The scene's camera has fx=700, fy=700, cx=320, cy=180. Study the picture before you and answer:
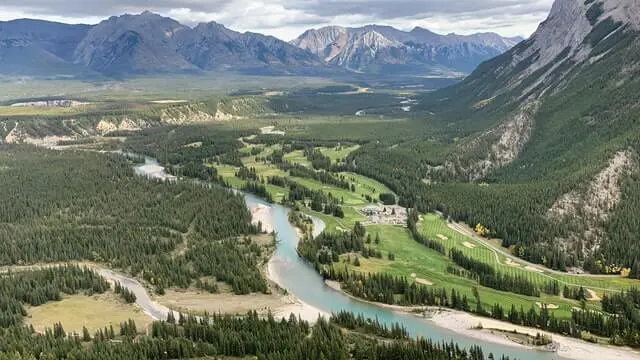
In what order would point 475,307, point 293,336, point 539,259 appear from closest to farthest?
1. point 293,336
2. point 475,307
3. point 539,259

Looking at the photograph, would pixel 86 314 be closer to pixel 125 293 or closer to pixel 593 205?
pixel 125 293

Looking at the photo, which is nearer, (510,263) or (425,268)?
(425,268)

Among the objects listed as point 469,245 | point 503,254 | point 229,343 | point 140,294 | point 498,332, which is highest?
point 469,245

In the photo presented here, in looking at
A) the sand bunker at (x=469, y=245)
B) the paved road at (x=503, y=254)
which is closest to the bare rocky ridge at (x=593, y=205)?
the paved road at (x=503, y=254)

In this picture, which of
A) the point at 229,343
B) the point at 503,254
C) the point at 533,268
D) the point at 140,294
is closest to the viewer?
the point at 229,343

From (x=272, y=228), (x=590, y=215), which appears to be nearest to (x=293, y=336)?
(x=272, y=228)

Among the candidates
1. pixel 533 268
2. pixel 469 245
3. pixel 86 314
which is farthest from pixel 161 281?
pixel 533 268

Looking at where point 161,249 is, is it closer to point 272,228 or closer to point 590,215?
point 272,228

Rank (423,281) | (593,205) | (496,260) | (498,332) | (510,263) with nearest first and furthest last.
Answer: (498,332) → (423,281) → (510,263) → (496,260) → (593,205)

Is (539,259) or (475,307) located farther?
(539,259)
